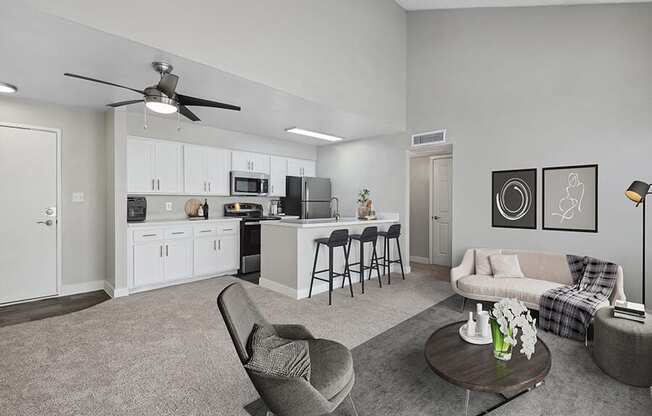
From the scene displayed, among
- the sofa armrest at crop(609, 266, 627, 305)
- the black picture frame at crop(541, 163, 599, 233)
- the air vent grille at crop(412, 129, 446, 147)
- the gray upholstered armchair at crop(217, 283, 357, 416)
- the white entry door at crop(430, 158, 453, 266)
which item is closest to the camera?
the gray upholstered armchair at crop(217, 283, 357, 416)

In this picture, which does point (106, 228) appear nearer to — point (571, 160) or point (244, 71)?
point (244, 71)

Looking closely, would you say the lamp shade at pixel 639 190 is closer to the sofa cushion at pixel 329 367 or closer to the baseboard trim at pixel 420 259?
the sofa cushion at pixel 329 367

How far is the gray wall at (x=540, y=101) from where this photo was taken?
370cm

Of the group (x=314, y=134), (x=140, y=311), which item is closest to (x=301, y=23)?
(x=314, y=134)

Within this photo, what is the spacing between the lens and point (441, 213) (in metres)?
6.41

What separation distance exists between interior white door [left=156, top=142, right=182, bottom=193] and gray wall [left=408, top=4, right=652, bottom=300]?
3.94 meters

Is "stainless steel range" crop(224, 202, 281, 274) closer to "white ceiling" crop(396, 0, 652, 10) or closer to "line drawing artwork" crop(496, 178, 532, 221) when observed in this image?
"line drawing artwork" crop(496, 178, 532, 221)

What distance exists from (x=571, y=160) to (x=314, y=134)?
3.85 meters

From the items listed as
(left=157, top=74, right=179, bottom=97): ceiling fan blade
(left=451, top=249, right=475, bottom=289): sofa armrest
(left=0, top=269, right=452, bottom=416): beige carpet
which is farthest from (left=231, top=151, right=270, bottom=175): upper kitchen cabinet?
(left=451, top=249, right=475, bottom=289): sofa armrest

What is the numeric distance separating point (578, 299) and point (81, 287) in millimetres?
5984

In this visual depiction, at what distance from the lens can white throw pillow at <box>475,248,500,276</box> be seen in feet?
13.6

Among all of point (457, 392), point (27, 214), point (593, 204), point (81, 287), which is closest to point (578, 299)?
point (593, 204)

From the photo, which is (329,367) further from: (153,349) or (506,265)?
(506,265)

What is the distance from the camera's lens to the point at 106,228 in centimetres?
461
